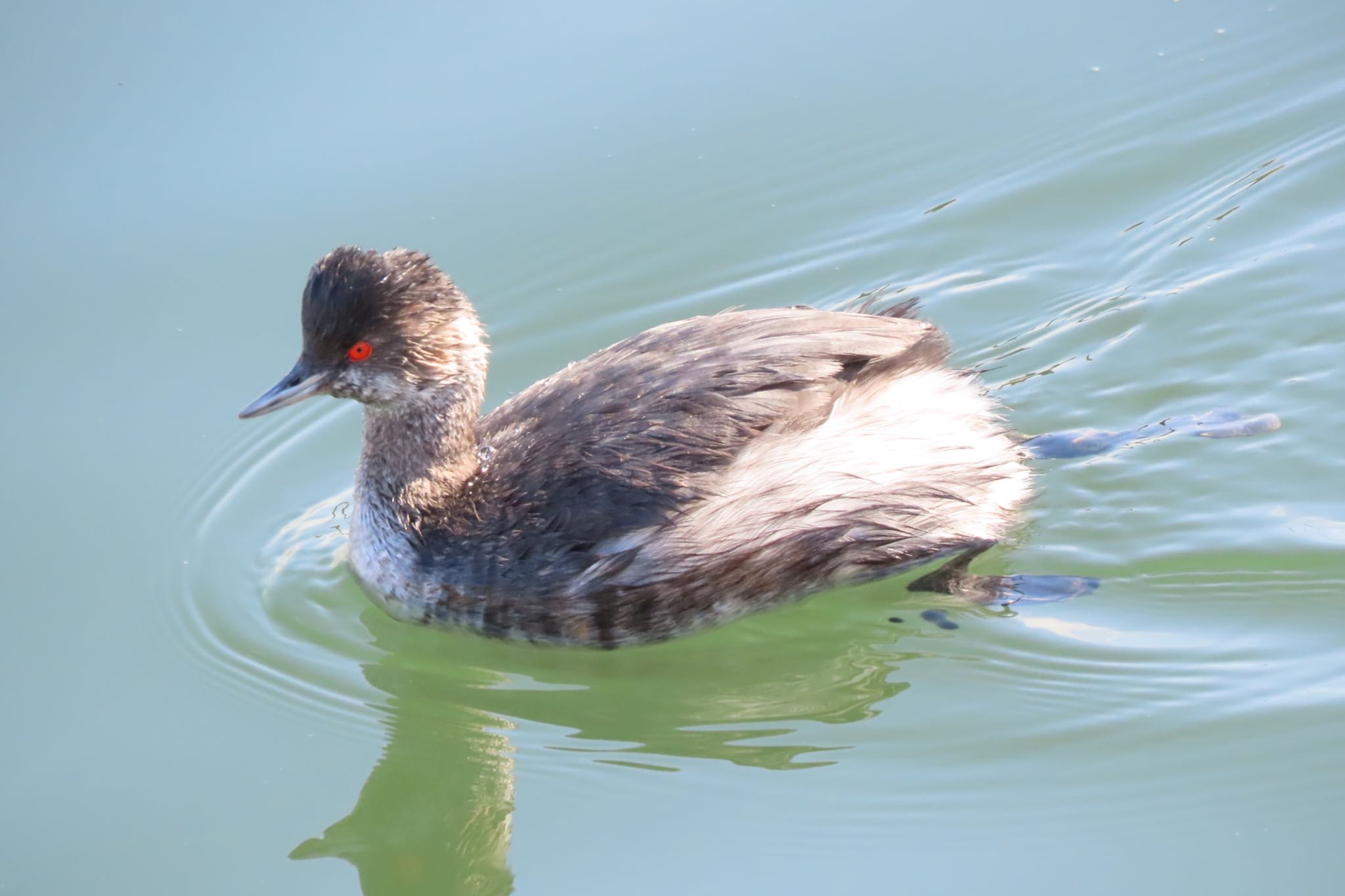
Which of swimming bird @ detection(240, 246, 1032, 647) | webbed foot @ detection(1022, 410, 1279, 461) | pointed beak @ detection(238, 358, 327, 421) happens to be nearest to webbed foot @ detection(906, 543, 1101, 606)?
swimming bird @ detection(240, 246, 1032, 647)

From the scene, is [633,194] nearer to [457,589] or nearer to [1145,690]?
[457,589]

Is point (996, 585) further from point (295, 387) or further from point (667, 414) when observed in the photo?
point (295, 387)

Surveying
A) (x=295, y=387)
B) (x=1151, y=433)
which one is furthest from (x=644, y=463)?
(x=1151, y=433)

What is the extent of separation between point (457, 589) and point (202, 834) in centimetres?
121

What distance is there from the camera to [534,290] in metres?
7.32

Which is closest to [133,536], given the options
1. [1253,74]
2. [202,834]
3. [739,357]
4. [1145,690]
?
[202,834]

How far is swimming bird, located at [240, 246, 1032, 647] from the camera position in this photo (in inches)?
210

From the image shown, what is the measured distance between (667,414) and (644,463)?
0.20m

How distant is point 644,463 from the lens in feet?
17.4

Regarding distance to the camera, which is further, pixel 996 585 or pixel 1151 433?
pixel 1151 433

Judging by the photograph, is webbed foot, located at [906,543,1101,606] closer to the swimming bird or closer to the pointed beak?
the swimming bird

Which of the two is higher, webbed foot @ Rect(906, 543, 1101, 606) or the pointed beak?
the pointed beak

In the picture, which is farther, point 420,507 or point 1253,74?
point 1253,74

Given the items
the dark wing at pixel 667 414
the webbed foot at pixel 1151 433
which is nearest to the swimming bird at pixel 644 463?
the dark wing at pixel 667 414
